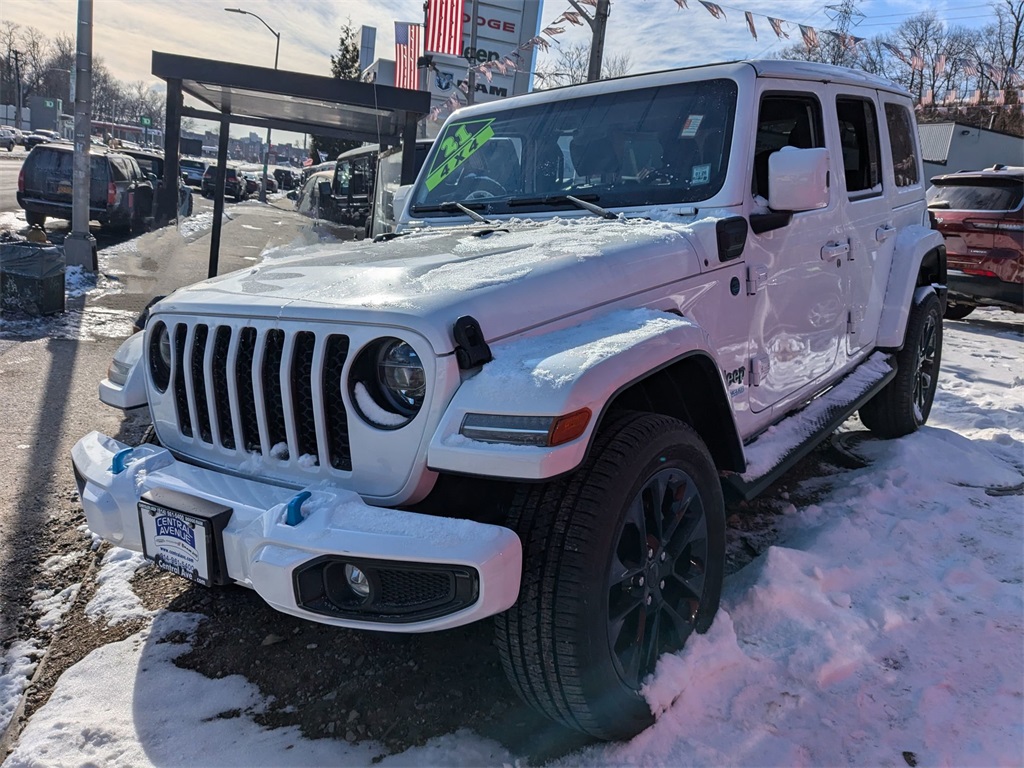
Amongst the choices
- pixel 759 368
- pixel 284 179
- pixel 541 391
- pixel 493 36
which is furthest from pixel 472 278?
pixel 284 179

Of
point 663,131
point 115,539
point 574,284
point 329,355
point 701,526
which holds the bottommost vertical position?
point 115,539

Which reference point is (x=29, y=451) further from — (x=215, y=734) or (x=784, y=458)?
(x=784, y=458)

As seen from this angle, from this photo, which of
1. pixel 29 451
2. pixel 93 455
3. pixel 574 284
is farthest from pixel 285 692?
pixel 29 451

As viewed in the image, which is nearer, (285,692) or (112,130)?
(285,692)

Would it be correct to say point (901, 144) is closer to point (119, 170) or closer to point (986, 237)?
point (986, 237)

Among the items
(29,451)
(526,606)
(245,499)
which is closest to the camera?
(526,606)

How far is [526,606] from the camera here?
6.70 feet

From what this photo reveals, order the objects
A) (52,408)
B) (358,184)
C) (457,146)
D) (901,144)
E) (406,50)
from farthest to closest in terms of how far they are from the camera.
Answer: (406,50), (358,184), (52,408), (901,144), (457,146)

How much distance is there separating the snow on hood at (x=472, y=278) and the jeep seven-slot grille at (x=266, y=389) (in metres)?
0.08

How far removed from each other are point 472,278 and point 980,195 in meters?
9.83

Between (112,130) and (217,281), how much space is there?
108 metres

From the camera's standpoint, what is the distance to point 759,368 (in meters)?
3.30

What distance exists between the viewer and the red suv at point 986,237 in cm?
943

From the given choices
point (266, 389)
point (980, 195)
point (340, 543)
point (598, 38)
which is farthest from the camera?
point (980, 195)
